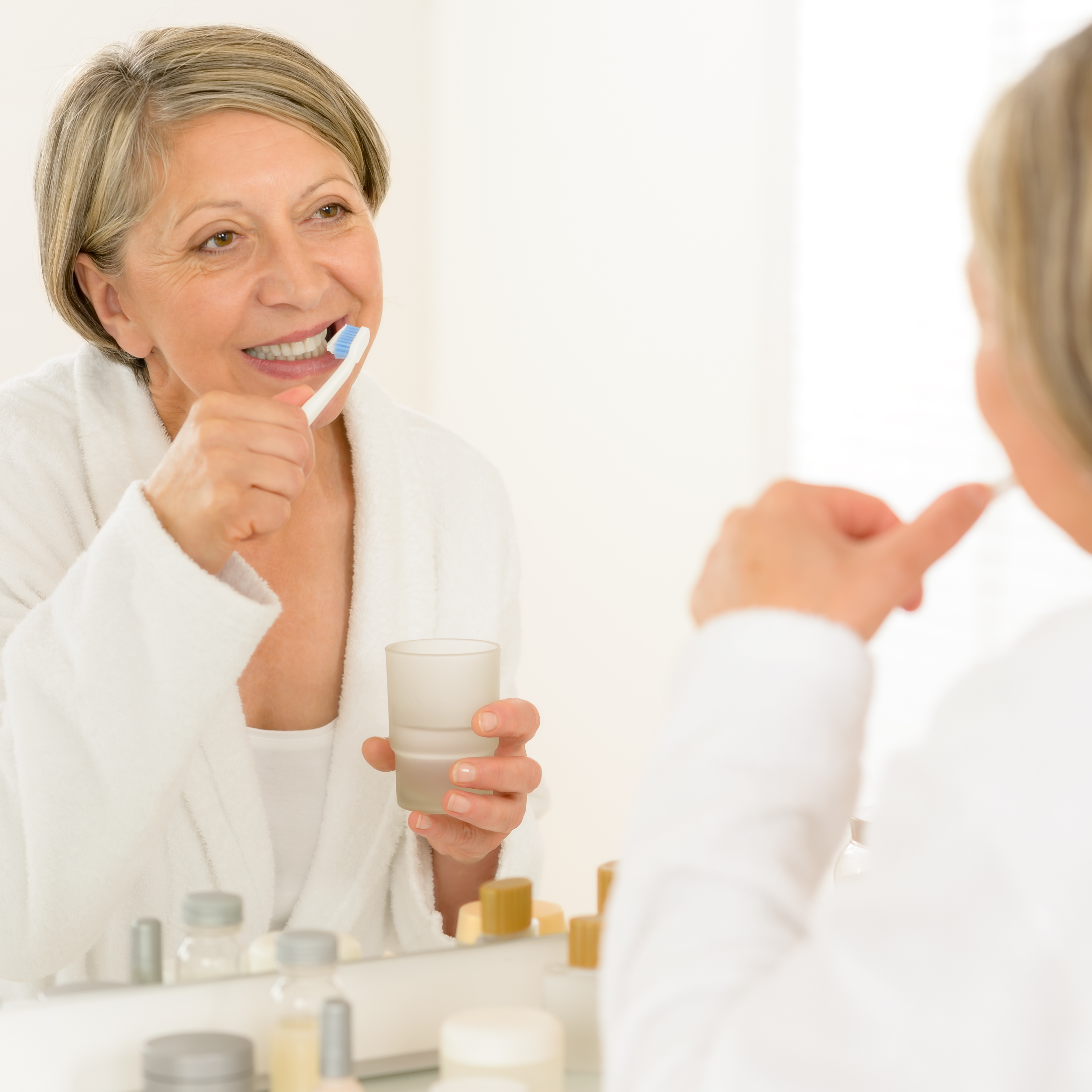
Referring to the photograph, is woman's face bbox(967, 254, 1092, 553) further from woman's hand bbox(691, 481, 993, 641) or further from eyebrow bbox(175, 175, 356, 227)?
eyebrow bbox(175, 175, 356, 227)

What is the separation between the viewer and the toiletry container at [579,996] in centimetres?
85

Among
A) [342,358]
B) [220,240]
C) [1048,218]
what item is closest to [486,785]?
[342,358]

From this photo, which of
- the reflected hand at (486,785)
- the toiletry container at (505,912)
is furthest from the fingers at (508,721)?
the toiletry container at (505,912)

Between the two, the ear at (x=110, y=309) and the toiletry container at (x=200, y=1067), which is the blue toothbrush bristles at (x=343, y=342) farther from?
the toiletry container at (x=200, y=1067)

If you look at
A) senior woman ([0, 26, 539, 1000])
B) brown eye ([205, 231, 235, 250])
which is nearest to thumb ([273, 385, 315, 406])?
A: senior woman ([0, 26, 539, 1000])

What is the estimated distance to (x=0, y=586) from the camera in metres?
0.85

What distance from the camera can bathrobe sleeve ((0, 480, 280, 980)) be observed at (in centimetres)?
78

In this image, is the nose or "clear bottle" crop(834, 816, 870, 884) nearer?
the nose

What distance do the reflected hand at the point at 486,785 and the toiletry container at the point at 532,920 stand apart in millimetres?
39

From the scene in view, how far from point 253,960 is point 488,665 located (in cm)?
26

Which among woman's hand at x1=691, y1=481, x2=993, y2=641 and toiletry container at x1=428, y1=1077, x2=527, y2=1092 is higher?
woman's hand at x1=691, y1=481, x2=993, y2=641

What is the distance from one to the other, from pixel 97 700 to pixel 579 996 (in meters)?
0.38

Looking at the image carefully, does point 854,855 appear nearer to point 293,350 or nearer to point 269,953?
point 269,953

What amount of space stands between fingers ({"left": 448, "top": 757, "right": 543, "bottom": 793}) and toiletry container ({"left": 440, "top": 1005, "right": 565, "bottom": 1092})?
0.60ft
